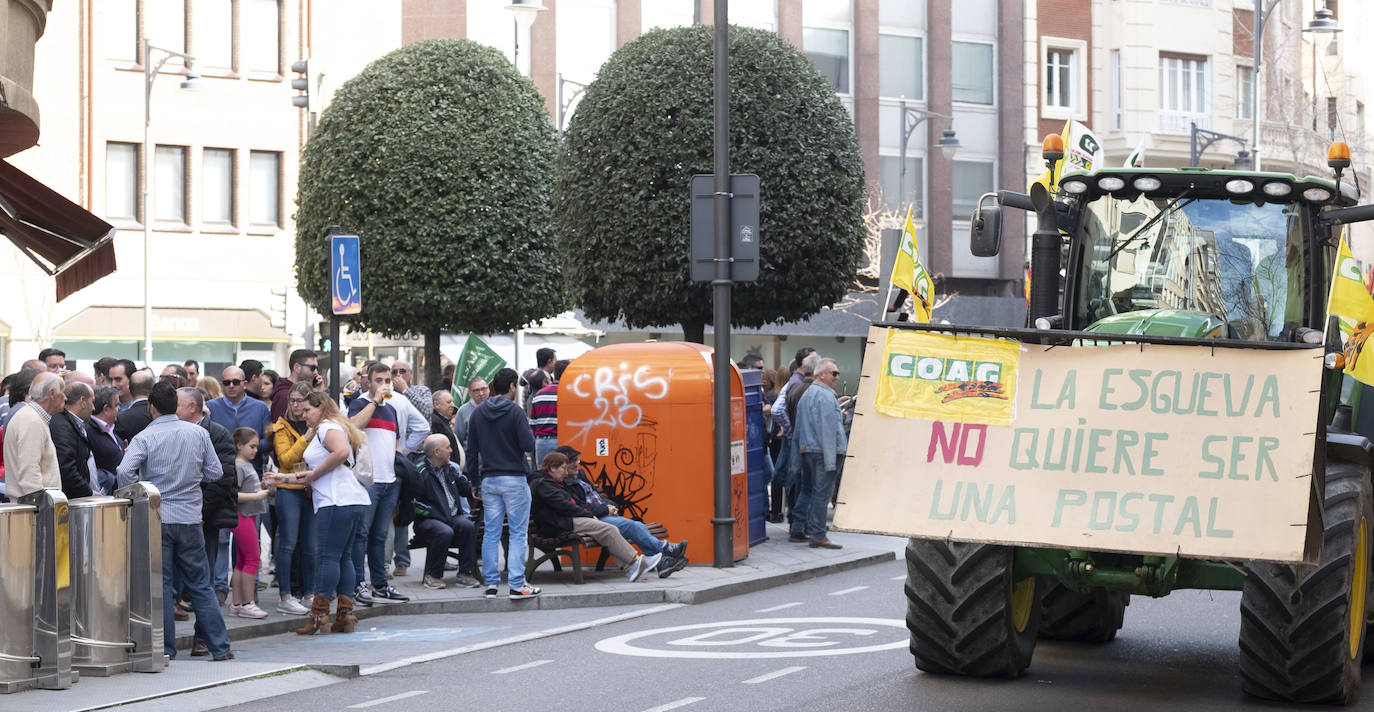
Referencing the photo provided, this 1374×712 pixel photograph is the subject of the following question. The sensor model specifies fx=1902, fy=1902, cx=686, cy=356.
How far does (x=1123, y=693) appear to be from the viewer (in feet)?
33.6

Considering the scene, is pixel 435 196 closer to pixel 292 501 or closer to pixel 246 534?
pixel 292 501

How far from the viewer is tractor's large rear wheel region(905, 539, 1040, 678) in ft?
32.6

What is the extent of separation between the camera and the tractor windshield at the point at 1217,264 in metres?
10.8

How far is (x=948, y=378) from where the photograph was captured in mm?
9352

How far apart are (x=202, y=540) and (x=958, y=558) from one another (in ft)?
15.6

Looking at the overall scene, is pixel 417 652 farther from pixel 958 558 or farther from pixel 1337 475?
pixel 1337 475

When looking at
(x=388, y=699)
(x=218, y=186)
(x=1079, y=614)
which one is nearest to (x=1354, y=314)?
(x=1079, y=614)

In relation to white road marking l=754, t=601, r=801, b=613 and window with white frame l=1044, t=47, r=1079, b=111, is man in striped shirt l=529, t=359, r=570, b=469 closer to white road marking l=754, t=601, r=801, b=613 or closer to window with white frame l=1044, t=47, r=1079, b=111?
white road marking l=754, t=601, r=801, b=613

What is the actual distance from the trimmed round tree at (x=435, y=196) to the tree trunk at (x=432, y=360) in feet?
0.08

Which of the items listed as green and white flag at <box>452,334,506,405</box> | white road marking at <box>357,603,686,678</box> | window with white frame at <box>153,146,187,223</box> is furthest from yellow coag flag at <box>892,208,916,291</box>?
window with white frame at <box>153,146,187,223</box>

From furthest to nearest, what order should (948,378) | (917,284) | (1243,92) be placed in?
(1243,92), (917,284), (948,378)

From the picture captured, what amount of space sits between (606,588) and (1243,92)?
38893mm

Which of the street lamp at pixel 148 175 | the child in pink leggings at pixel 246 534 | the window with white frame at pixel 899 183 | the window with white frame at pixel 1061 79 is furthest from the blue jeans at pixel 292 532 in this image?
the window with white frame at pixel 1061 79

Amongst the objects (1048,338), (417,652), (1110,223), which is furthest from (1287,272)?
(417,652)
